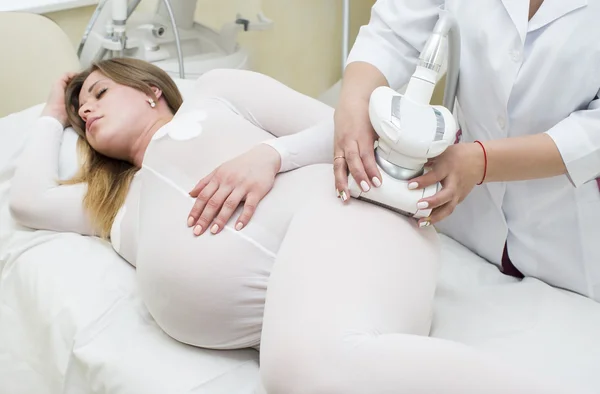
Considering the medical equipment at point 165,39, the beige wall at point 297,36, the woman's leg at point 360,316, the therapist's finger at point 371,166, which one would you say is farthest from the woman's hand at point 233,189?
the beige wall at point 297,36

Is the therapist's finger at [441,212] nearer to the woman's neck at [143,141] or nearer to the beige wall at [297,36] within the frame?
the woman's neck at [143,141]

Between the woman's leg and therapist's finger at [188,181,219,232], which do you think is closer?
the woman's leg

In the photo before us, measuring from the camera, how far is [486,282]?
129 centimetres

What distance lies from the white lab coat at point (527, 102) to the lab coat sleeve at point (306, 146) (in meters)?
0.17

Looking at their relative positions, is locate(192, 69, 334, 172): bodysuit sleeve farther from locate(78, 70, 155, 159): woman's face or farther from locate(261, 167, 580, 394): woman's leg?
locate(261, 167, 580, 394): woman's leg

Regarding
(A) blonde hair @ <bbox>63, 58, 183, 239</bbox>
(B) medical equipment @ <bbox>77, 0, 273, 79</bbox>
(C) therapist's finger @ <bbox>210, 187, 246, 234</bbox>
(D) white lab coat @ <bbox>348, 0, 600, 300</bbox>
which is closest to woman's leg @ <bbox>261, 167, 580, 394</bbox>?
(C) therapist's finger @ <bbox>210, 187, 246, 234</bbox>

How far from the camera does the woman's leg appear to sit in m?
0.84

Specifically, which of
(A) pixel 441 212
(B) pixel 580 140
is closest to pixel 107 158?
(A) pixel 441 212

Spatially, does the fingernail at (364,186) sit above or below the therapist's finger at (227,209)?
above

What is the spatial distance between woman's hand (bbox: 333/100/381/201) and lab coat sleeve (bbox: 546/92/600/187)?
0.31 metres

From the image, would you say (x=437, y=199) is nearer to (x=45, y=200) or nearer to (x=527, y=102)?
(x=527, y=102)

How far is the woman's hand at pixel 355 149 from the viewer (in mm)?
1017

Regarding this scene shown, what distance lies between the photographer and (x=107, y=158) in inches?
62.2

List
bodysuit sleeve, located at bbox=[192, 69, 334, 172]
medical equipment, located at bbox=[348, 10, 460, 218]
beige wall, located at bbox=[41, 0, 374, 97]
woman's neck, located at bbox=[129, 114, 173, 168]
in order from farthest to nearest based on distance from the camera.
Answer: beige wall, located at bbox=[41, 0, 374, 97] → woman's neck, located at bbox=[129, 114, 173, 168] → bodysuit sleeve, located at bbox=[192, 69, 334, 172] → medical equipment, located at bbox=[348, 10, 460, 218]
